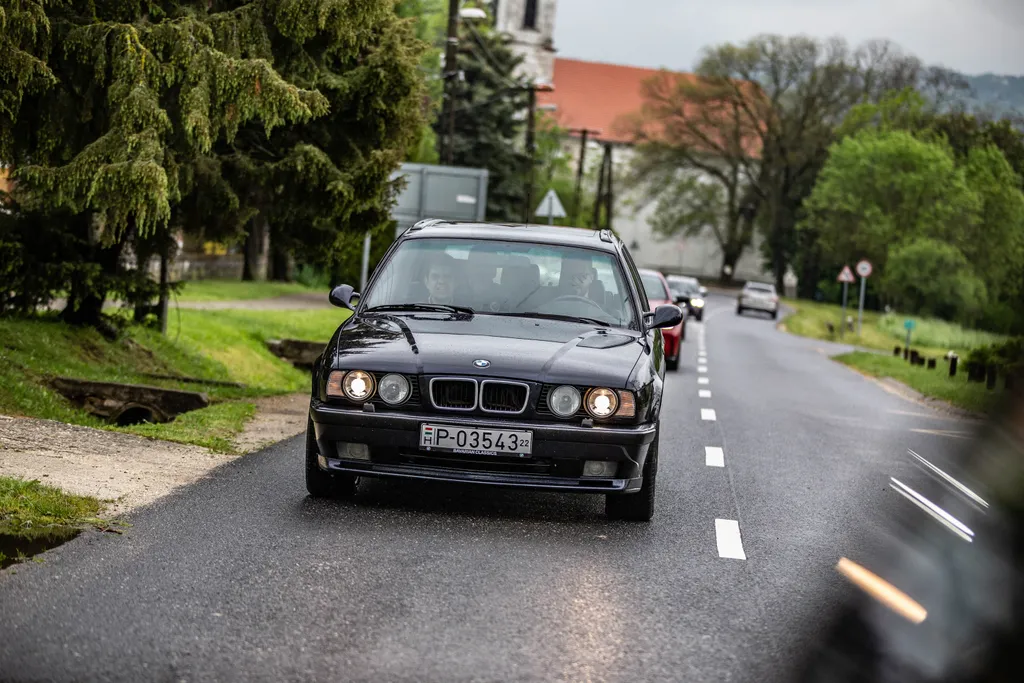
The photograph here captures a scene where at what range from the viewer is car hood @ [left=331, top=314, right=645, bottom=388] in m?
7.53

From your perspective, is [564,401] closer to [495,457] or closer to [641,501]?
[495,457]

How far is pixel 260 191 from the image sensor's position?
15008mm

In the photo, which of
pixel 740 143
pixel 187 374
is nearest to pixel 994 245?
pixel 740 143

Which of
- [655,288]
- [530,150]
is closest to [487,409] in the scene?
[655,288]

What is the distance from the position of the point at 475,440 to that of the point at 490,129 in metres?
47.5

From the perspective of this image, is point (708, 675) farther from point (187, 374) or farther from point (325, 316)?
point (325, 316)

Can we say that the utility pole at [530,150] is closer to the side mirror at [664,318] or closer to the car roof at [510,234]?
the car roof at [510,234]

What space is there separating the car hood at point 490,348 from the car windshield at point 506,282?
22 centimetres

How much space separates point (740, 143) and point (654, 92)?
19.8 ft

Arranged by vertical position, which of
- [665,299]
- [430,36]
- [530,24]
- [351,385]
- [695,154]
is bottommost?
[665,299]

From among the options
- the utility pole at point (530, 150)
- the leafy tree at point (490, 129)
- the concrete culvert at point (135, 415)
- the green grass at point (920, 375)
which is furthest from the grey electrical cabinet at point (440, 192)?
the leafy tree at point (490, 129)

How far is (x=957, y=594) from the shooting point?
15.8 feet

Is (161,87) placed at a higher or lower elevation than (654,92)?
lower

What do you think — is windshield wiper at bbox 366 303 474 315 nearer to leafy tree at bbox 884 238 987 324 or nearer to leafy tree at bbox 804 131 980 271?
leafy tree at bbox 884 238 987 324
